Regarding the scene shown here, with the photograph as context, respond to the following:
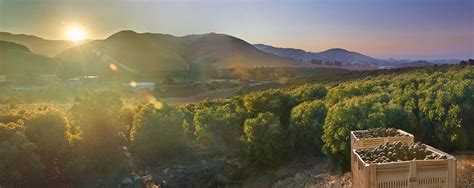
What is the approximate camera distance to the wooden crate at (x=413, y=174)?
578 centimetres

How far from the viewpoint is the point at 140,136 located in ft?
54.6

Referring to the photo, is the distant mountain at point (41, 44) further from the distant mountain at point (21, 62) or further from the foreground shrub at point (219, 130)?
the foreground shrub at point (219, 130)

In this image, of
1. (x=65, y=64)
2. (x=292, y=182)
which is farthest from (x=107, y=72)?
(x=292, y=182)

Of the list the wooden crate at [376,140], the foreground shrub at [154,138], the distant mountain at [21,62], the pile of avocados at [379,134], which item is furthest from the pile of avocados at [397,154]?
the distant mountain at [21,62]

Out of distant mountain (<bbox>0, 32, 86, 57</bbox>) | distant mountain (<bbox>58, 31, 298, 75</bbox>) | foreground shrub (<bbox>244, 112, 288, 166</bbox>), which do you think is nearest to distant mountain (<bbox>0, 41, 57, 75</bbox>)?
distant mountain (<bbox>58, 31, 298, 75</bbox>)

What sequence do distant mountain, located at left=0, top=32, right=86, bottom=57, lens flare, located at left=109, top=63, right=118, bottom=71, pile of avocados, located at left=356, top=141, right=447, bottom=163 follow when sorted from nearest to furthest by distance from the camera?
1. pile of avocados, located at left=356, top=141, right=447, bottom=163
2. lens flare, located at left=109, top=63, right=118, bottom=71
3. distant mountain, located at left=0, top=32, right=86, bottom=57

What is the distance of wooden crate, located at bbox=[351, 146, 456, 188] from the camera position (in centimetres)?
578

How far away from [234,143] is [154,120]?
3.82 m

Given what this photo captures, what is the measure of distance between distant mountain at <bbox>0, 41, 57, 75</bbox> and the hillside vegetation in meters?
43.9

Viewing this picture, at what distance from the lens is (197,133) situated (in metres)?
18.2

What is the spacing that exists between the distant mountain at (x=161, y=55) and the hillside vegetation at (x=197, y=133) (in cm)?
5453

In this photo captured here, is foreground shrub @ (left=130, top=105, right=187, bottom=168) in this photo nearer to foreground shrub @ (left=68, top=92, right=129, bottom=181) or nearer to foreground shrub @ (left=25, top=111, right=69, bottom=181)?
foreground shrub @ (left=68, top=92, right=129, bottom=181)

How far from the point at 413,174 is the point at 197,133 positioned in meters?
13.1

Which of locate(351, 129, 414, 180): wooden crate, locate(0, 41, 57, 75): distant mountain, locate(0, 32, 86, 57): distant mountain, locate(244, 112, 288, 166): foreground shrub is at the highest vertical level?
locate(0, 32, 86, 57): distant mountain
